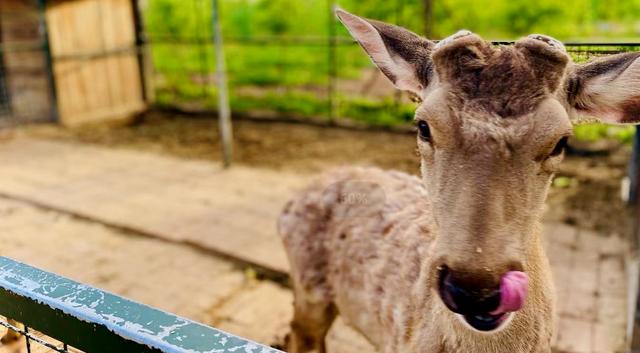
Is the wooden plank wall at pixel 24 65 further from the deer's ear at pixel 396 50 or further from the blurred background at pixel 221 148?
the deer's ear at pixel 396 50

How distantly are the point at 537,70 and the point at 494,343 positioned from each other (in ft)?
3.18

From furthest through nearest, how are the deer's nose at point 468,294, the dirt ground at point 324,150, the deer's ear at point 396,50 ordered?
the dirt ground at point 324,150 < the deer's ear at point 396,50 < the deer's nose at point 468,294

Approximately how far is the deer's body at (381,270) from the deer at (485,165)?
1cm

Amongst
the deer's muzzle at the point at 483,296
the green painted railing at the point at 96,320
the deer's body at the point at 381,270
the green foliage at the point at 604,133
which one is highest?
the green painted railing at the point at 96,320

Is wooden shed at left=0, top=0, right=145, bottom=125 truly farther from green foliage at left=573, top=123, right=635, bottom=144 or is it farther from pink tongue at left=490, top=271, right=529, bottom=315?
pink tongue at left=490, top=271, right=529, bottom=315

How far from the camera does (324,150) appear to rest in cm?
1018

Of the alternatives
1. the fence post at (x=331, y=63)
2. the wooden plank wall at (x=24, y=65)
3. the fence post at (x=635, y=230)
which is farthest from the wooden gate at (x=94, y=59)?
the fence post at (x=635, y=230)

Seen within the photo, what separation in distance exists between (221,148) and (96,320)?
9.00 metres

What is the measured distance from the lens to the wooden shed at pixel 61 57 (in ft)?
39.1

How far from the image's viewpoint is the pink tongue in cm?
185

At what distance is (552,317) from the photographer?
2502mm

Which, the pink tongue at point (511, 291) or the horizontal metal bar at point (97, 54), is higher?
the pink tongue at point (511, 291)

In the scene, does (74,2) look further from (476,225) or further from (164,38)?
(476,225)

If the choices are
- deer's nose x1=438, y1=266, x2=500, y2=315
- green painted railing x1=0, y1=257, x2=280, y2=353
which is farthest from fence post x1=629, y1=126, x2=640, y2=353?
green painted railing x1=0, y1=257, x2=280, y2=353
